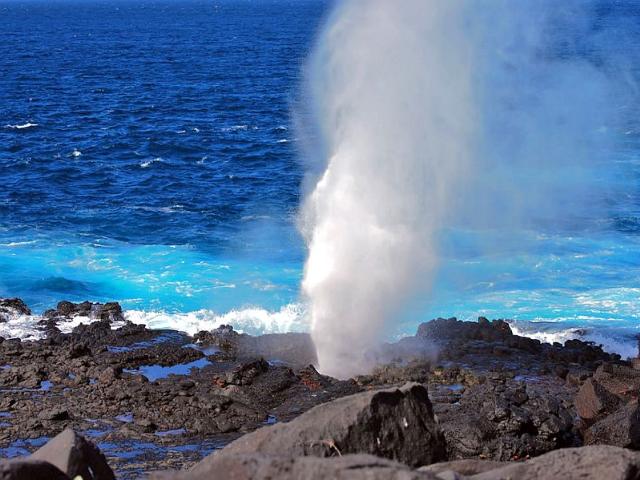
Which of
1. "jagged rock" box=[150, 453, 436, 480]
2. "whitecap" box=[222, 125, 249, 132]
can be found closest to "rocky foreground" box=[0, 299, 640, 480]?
"jagged rock" box=[150, 453, 436, 480]

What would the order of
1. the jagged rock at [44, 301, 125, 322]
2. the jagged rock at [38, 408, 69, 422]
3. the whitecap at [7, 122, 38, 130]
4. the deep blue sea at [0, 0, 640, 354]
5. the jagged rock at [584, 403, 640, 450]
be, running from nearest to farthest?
1. the jagged rock at [584, 403, 640, 450]
2. the jagged rock at [38, 408, 69, 422]
3. the jagged rock at [44, 301, 125, 322]
4. the deep blue sea at [0, 0, 640, 354]
5. the whitecap at [7, 122, 38, 130]

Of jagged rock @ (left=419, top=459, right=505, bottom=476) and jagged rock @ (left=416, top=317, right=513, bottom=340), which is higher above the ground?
jagged rock @ (left=416, top=317, right=513, bottom=340)

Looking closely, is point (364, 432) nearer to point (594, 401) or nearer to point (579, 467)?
point (579, 467)

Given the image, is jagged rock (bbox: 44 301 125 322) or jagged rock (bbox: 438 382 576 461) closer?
jagged rock (bbox: 438 382 576 461)

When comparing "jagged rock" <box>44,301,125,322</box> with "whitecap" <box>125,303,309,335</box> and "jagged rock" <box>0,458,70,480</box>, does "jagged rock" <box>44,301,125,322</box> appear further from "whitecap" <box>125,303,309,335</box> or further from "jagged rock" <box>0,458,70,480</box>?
"jagged rock" <box>0,458,70,480</box>

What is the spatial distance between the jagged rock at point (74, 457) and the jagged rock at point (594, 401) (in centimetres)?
1250

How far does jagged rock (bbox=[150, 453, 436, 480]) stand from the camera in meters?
9.97

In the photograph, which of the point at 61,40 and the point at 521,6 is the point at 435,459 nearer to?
the point at 521,6

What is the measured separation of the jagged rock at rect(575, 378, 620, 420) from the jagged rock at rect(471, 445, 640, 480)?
1073 centimetres

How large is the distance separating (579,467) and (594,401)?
11234mm

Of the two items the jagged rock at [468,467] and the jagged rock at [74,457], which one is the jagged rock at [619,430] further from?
the jagged rock at [74,457]

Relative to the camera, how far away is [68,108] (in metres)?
78.1

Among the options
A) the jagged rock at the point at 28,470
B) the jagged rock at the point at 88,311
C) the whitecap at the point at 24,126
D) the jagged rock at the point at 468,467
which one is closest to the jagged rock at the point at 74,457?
the jagged rock at the point at 28,470

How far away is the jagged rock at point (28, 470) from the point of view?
11.5 metres
